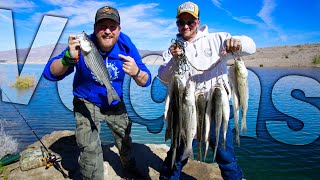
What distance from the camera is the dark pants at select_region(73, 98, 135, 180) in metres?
5.65

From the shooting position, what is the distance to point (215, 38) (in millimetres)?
5184

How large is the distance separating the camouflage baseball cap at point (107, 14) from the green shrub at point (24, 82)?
97.5ft

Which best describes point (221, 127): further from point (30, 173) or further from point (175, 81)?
point (30, 173)

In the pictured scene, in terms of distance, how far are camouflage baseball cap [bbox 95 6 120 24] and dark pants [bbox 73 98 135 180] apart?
1.65 meters

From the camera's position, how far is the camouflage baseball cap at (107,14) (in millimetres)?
5218

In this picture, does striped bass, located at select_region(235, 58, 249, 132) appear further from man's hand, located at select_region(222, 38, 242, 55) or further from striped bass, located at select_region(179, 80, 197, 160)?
striped bass, located at select_region(179, 80, 197, 160)

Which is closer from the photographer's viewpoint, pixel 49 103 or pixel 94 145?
pixel 94 145

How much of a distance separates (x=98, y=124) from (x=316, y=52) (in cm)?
6135

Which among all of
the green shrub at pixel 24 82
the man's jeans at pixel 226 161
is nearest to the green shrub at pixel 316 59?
the green shrub at pixel 24 82

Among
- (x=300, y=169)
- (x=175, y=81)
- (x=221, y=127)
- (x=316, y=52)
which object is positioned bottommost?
(x=300, y=169)

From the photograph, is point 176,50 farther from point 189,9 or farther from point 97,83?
point 97,83

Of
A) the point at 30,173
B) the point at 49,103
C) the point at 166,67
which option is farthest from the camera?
the point at 49,103

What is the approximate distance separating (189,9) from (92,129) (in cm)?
282

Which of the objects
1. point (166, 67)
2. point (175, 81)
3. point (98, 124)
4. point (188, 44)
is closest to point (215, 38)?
point (188, 44)
